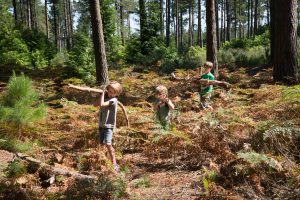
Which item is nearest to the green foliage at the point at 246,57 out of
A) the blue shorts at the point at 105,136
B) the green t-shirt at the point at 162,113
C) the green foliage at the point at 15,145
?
the green t-shirt at the point at 162,113

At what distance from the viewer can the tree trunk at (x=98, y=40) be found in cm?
1241

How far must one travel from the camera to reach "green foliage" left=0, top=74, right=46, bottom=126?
6805 millimetres

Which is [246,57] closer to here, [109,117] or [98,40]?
[98,40]

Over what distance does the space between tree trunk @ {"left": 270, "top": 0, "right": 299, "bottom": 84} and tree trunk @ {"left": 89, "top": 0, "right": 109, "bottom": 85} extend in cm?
594

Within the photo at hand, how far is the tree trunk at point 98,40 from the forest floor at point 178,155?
152 inches

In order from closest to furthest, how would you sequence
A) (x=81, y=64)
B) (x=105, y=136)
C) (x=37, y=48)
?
(x=105, y=136) < (x=81, y=64) < (x=37, y=48)

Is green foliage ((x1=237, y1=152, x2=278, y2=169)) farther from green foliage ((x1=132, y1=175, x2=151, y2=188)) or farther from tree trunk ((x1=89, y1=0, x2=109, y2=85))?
tree trunk ((x1=89, y1=0, x2=109, y2=85))

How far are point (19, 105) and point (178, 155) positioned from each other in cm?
331

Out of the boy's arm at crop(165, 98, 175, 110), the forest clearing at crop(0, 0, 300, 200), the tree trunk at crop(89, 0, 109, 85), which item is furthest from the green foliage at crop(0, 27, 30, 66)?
the boy's arm at crop(165, 98, 175, 110)

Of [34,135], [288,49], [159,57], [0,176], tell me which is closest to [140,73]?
[159,57]

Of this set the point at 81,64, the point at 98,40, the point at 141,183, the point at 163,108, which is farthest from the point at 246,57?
the point at 141,183

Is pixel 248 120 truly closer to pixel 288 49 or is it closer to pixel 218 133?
pixel 218 133

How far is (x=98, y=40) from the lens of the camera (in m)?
12.6

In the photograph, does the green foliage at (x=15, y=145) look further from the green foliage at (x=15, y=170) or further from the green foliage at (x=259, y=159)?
the green foliage at (x=259, y=159)
